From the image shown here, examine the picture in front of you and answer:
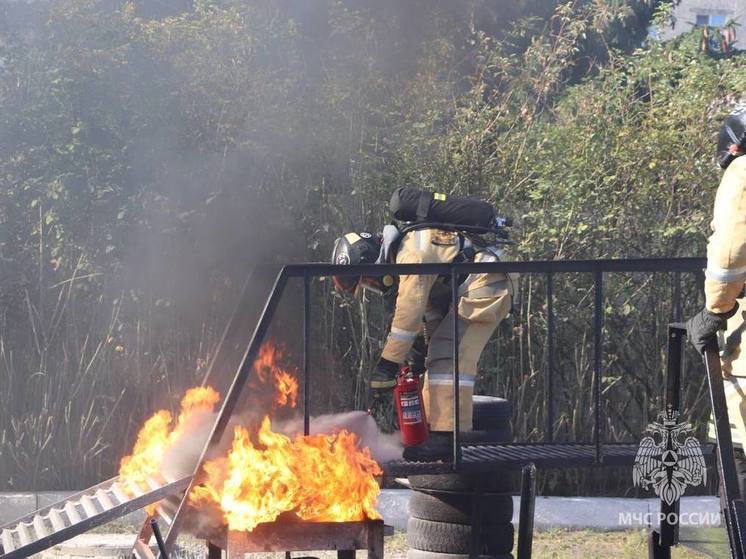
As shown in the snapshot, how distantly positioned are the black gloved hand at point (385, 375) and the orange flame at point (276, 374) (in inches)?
38.7

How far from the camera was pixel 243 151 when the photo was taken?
8.19 m

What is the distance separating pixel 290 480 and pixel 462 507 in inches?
44.7

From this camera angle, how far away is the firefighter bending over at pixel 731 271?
4082 millimetres

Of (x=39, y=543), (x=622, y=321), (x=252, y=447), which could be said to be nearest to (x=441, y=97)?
→ (x=622, y=321)

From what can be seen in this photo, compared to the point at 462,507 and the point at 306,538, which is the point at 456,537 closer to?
the point at 462,507

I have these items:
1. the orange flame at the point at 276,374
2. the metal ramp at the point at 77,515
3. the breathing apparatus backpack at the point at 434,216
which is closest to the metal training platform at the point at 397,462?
the metal ramp at the point at 77,515

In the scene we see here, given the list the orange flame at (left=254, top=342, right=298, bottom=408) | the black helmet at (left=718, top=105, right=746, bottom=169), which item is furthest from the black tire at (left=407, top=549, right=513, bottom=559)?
the black helmet at (left=718, top=105, right=746, bottom=169)

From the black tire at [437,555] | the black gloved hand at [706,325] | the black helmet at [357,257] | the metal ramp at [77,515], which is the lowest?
the black tire at [437,555]

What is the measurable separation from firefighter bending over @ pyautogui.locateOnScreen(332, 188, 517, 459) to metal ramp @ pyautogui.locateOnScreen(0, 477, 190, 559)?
4.40 feet

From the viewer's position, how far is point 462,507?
543 cm

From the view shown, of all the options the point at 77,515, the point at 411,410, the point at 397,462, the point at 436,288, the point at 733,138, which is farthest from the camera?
the point at 436,288

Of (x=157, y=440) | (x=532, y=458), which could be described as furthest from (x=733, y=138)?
(x=157, y=440)

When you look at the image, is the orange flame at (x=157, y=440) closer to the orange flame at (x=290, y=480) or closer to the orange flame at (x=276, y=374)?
Result: the orange flame at (x=290, y=480)

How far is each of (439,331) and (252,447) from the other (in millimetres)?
1397
